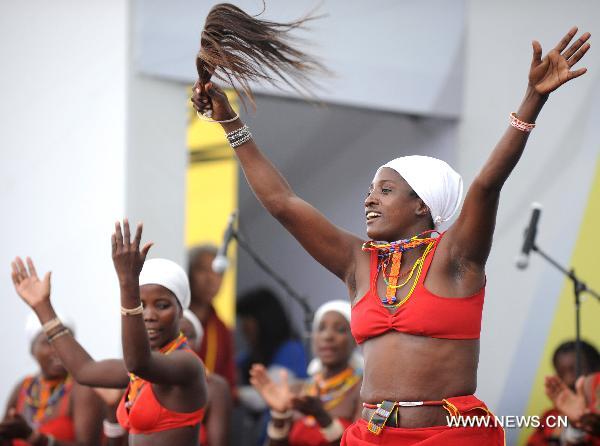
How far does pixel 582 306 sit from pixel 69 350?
4671mm

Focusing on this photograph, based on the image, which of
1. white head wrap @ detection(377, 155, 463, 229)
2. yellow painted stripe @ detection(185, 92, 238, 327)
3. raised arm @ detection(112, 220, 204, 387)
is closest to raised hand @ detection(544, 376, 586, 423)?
white head wrap @ detection(377, 155, 463, 229)

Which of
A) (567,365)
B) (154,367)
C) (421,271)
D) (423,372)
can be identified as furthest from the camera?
(567,365)

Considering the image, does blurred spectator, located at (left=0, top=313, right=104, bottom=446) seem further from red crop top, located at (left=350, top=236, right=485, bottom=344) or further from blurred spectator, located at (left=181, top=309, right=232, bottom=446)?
red crop top, located at (left=350, top=236, right=485, bottom=344)

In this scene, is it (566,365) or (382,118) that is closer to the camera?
(566,365)

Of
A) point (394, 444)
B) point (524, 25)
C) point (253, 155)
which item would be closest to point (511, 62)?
point (524, 25)

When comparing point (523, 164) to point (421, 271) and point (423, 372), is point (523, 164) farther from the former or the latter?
point (423, 372)

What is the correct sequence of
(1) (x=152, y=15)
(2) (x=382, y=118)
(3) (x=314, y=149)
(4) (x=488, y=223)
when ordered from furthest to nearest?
1. (3) (x=314, y=149)
2. (2) (x=382, y=118)
3. (1) (x=152, y=15)
4. (4) (x=488, y=223)

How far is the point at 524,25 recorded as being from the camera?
820 centimetres

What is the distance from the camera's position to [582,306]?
312 inches

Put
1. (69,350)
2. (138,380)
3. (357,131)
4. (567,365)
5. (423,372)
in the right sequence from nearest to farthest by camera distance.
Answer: (423,372), (69,350), (138,380), (567,365), (357,131)

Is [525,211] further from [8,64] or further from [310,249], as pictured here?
[310,249]

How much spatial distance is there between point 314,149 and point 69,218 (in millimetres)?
3132

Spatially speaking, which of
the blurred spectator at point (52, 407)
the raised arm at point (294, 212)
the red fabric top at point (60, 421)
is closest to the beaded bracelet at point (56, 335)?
the raised arm at point (294, 212)

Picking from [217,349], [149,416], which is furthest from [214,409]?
[217,349]
